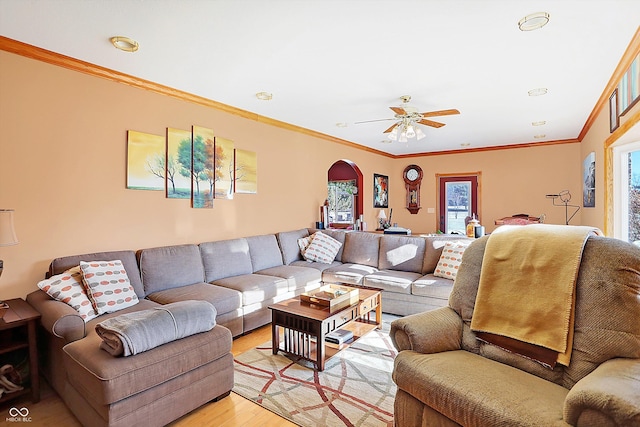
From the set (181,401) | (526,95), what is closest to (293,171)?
(526,95)

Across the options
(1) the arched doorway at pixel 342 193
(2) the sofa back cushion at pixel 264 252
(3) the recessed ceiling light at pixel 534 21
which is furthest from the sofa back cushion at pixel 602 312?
(1) the arched doorway at pixel 342 193

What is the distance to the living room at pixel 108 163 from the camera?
101 inches

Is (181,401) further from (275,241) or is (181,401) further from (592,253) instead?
(275,241)

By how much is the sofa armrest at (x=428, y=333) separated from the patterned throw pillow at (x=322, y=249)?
2.78m

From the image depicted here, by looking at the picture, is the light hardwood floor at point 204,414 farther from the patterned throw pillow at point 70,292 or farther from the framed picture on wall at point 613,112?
the framed picture on wall at point 613,112

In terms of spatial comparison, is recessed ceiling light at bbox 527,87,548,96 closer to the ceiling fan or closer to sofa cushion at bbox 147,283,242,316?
the ceiling fan

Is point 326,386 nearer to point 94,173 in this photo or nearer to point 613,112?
point 94,173

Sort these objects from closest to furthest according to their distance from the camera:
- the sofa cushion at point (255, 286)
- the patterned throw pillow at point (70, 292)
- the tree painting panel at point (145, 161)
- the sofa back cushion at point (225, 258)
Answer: the patterned throw pillow at point (70, 292) → the tree painting panel at point (145, 161) → the sofa cushion at point (255, 286) → the sofa back cushion at point (225, 258)

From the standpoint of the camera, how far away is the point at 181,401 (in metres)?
1.99

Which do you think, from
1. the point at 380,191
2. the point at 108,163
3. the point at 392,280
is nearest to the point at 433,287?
the point at 392,280

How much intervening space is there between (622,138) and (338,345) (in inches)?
126

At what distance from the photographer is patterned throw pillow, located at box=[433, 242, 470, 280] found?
12.5 feet

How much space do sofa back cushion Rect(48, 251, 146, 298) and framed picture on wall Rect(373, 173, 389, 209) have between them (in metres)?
5.18

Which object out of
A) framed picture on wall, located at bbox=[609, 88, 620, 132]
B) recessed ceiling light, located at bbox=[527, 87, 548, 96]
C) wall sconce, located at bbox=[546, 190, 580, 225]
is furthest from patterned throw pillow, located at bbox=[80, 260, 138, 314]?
wall sconce, located at bbox=[546, 190, 580, 225]
